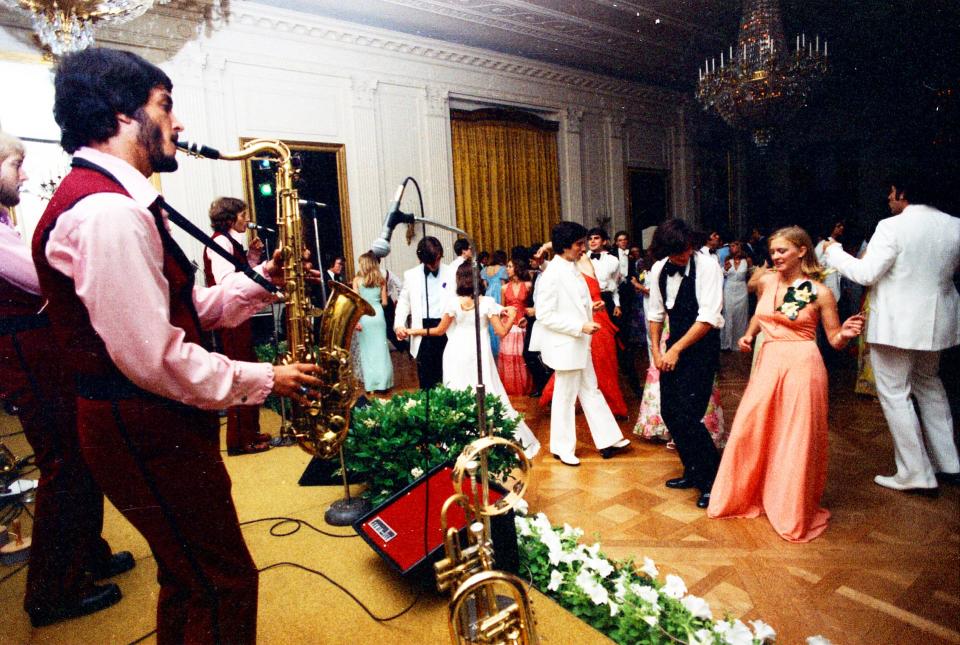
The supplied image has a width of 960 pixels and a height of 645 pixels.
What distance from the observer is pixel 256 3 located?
675 centimetres

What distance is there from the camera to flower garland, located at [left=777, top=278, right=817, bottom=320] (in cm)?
283

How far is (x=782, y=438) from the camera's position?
288cm

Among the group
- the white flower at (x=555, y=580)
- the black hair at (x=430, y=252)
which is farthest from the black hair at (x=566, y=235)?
the white flower at (x=555, y=580)

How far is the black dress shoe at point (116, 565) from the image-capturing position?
2.50m

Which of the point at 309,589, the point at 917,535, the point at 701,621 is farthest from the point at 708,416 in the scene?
the point at 309,589

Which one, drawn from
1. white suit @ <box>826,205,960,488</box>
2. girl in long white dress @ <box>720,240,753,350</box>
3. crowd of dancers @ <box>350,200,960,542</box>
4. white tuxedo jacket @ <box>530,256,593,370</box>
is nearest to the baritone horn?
crowd of dancers @ <box>350,200,960,542</box>

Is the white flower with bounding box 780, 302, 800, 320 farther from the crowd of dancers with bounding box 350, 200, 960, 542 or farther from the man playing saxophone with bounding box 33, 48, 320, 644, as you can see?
the man playing saxophone with bounding box 33, 48, 320, 644

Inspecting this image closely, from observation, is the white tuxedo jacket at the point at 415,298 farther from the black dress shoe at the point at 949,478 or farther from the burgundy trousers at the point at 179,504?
the black dress shoe at the point at 949,478

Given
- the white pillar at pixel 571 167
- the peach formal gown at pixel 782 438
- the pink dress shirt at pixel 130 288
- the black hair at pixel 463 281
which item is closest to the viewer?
the pink dress shirt at pixel 130 288

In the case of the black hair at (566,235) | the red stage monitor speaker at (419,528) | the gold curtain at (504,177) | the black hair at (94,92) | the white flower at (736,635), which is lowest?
the white flower at (736,635)

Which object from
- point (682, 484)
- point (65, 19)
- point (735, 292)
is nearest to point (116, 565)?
point (682, 484)

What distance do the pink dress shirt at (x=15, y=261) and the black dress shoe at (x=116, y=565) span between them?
1.39 m

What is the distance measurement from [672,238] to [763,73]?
5.30 meters

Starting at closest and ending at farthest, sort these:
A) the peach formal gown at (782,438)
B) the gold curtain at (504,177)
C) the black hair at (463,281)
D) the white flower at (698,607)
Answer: the white flower at (698,607) → the peach formal gown at (782,438) → the black hair at (463,281) → the gold curtain at (504,177)
